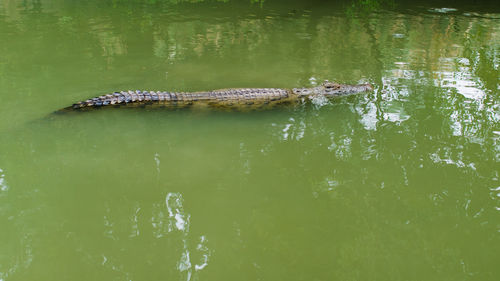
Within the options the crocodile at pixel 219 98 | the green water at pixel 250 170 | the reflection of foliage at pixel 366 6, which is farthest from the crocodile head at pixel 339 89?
the reflection of foliage at pixel 366 6

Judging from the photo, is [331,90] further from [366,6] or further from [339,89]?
[366,6]

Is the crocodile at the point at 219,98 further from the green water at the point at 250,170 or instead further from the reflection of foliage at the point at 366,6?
the reflection of foliage at the point at 366,6

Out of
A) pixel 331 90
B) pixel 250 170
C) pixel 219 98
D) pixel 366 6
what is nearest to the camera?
pixel 250 170

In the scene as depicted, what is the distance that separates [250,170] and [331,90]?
2402 mm

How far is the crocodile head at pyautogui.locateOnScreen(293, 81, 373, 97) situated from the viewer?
18.0ft

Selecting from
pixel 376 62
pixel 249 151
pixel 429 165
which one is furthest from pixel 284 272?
pixel 376 62

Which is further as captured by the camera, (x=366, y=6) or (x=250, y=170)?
(x=366, y=6)

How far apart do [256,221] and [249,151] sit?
1088mm

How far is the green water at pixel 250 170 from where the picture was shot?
274 cm

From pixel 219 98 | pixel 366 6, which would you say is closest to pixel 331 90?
pixel 219 98

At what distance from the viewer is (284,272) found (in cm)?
262

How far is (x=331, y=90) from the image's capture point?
5.53 m

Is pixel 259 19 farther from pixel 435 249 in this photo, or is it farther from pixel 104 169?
pixel 435 249

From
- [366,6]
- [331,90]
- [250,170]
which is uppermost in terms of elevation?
[366,6]
